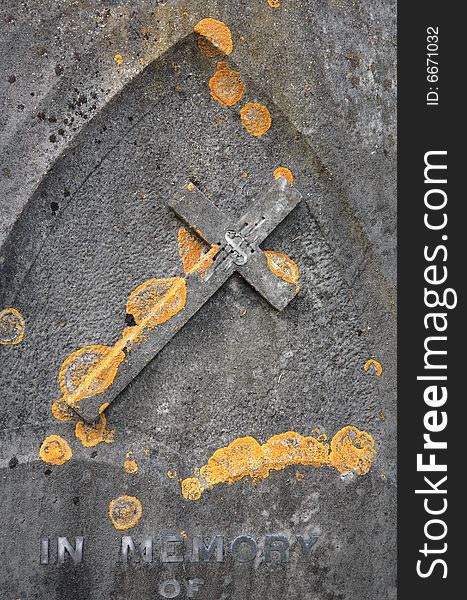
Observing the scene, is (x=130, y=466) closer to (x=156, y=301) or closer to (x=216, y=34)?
(x=156, y=301)

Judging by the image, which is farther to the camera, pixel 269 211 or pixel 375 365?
pixel 375 365

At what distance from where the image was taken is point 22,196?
3070 millimetres

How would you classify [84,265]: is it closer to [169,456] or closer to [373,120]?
[169,456]

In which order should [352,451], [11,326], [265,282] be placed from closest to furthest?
1. [11,326]
2. [265,282]
3. [352,451]

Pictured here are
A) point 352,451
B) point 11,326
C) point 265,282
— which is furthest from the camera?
point 352,451

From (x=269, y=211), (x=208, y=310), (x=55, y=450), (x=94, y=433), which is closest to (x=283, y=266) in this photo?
(x=269, y=211)

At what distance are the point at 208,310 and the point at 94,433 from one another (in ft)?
2.03

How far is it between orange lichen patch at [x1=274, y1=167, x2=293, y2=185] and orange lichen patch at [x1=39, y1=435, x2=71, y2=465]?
1.27 m

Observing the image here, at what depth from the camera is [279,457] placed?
329 cm

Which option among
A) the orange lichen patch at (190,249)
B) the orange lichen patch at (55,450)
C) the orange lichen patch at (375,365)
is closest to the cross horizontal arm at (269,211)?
the orange lichen patch at (190,249)

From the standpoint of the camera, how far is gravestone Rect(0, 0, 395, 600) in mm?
3129

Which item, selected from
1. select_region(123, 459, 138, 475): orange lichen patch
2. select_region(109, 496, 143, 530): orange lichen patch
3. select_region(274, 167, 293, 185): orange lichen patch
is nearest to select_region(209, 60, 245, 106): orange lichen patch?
select_region(274, 167, 293, 185): orange lichen patch

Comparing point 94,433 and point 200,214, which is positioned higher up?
point 200,214

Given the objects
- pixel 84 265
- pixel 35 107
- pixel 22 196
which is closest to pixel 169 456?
pixel 84 265
